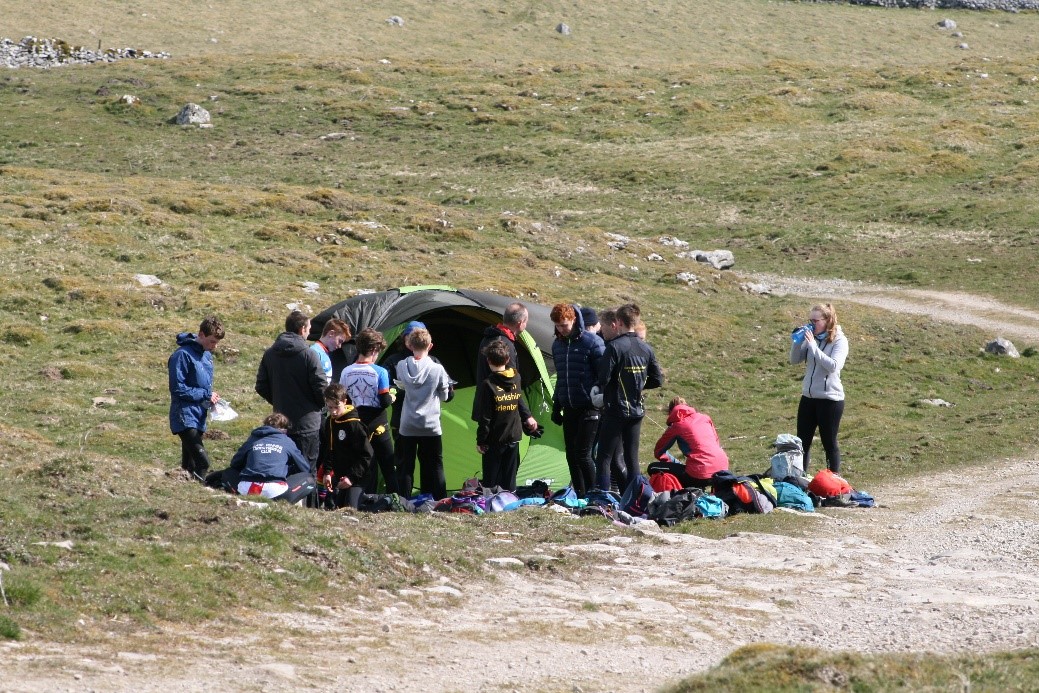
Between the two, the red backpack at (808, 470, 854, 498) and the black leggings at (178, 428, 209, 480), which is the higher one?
the red backpack at (808, 470, 854, 498)

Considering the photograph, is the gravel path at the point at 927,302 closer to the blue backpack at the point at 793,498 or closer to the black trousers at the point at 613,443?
the blue backpack at the point at 793,498

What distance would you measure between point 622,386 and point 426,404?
2.20 meters

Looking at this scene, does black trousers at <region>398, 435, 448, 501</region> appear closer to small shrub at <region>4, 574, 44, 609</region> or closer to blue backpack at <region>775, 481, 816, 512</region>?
blue backpack at <region>775, 481, 816, 512</region>

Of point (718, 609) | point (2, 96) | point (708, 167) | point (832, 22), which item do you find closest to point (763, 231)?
point (708, 167)

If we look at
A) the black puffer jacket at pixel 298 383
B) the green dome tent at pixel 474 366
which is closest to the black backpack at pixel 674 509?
the green dome tent at pixel 474 366

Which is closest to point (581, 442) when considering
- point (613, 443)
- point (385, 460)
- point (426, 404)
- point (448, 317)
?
point (613, 443)

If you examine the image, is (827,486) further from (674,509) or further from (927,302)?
(927,302)

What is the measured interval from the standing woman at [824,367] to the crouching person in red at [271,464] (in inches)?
253

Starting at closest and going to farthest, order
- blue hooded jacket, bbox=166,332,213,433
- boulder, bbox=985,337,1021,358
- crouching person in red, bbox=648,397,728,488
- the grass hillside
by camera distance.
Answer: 1. the grass hillside
2. blue hooded jacket, bbox=166,332,213,433
3. crouching person in red, bbox=648,397,728,488
4. boulder, bbox=985,337,1021,358

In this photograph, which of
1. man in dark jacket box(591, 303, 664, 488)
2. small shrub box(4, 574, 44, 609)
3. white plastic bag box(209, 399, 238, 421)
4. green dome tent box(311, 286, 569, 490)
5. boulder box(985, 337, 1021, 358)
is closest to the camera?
small shrub box(4, 574, 44, 609)

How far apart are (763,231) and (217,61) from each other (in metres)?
40.5

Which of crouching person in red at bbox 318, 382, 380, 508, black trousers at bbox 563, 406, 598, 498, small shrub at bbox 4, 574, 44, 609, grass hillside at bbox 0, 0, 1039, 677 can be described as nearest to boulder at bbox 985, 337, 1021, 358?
grass hillside at bbox 0, 0, 1039, 677

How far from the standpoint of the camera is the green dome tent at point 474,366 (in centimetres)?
1656

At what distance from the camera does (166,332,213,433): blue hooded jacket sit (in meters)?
13.8
